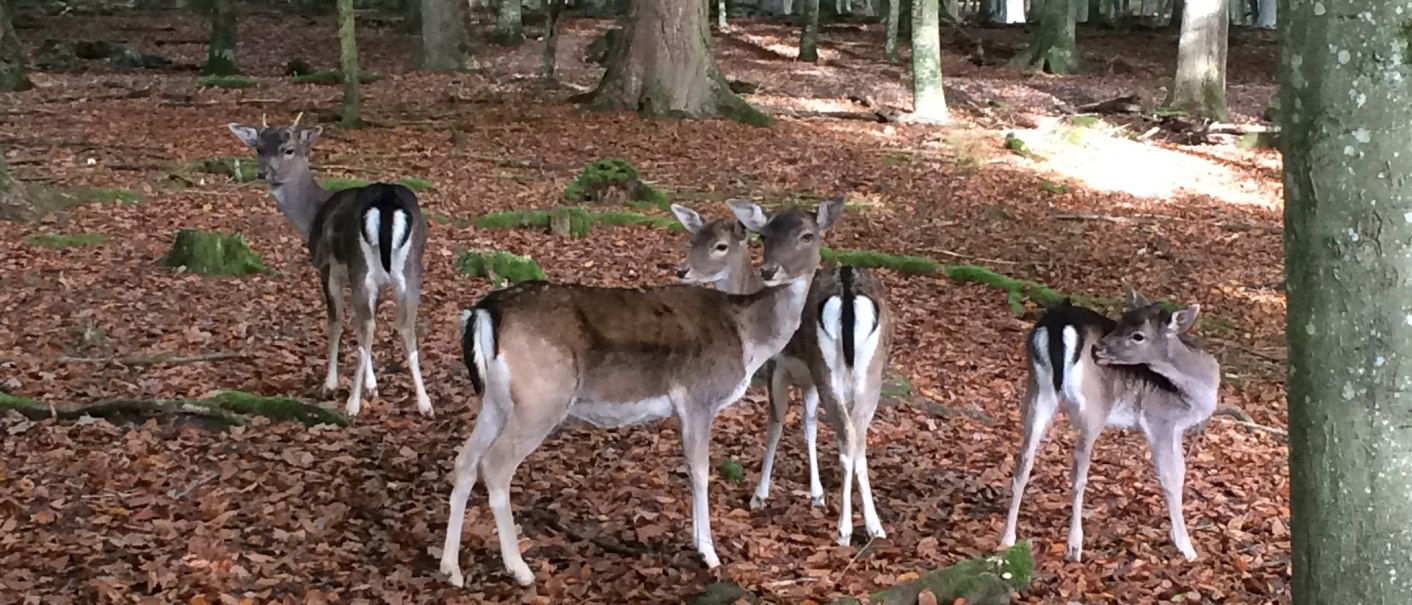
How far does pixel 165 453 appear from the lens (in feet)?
19.9

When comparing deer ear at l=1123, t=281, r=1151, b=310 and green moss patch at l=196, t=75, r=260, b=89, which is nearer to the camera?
deer ear at l=1123, t=281, r=1151, b=310

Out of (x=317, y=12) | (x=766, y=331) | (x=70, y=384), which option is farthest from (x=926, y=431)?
(x=317, y=12)

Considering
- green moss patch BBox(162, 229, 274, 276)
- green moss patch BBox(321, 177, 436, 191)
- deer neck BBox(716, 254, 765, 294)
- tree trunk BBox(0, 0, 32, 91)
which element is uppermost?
tree trunk BBox(0, 0, 32, 91)

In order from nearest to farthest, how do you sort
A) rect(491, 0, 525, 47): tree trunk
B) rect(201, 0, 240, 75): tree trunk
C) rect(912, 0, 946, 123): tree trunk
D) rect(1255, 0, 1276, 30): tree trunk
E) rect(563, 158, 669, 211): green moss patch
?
rect(563, 158, 669, 211): green moss patch
rect(912, 0, 946, 123): tree trunk
rect(201, 0, 240, 75): tree trunk
rect(491, 0, 525, 47): tree trunk
rect(1255, 0, 1276, 30): tree trunk

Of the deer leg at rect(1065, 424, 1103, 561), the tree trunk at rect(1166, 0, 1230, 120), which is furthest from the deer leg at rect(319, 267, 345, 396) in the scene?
the tree trunk at rect(1166, 0, 1230, 120)

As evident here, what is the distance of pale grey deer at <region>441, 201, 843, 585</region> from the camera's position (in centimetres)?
512

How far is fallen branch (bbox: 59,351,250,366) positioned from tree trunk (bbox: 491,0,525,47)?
2106 cm

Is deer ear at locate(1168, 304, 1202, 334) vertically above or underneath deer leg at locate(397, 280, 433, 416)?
above

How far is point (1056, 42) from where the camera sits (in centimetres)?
2784

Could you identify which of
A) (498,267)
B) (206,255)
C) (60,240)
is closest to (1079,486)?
(498,267)

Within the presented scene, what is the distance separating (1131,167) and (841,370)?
12.1 meters

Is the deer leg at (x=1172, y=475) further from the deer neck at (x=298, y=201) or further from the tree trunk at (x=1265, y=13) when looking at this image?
the tree trunk at (x=1265, y=13)

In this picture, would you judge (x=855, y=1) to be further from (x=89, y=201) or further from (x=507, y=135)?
(x=89, y=201)

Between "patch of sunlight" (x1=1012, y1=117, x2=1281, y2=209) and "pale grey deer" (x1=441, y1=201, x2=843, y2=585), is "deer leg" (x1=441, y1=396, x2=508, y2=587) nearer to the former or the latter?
"pale grey deer" (x1=441, y1=201, x2=843, y2=585)
